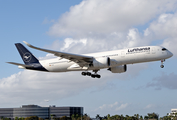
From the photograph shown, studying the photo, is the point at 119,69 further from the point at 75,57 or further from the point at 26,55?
the point at 26,55

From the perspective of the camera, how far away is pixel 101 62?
50062 mm

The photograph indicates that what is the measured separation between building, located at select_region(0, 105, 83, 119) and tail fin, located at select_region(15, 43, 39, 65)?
335 ft


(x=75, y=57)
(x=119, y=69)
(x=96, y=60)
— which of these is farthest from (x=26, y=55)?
(x=119, y=69)

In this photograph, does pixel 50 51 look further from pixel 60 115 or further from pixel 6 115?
pixel 6 115

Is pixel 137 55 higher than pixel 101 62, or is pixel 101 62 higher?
pixel 137 55

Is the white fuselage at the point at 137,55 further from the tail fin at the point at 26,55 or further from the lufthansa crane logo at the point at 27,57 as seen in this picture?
the lufthansa crane logo at the point at 27,57

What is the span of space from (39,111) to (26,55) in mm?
108500

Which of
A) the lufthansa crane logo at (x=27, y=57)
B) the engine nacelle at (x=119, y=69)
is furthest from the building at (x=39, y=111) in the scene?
the engine nacelle at (x=119, y=69)

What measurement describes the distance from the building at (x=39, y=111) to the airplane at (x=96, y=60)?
10396cm

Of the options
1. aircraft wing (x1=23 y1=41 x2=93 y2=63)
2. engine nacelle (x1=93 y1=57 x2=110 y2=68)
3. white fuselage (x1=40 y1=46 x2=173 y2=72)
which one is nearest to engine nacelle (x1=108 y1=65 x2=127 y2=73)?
white fuselage (x1=40 y1=46 x2=173 y2=72)

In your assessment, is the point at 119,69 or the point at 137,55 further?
the point at 119,69

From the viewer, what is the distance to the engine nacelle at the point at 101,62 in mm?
49781

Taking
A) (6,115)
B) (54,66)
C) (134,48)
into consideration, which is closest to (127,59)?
(134,48)

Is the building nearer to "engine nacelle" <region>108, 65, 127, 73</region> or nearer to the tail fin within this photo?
the tail fin
